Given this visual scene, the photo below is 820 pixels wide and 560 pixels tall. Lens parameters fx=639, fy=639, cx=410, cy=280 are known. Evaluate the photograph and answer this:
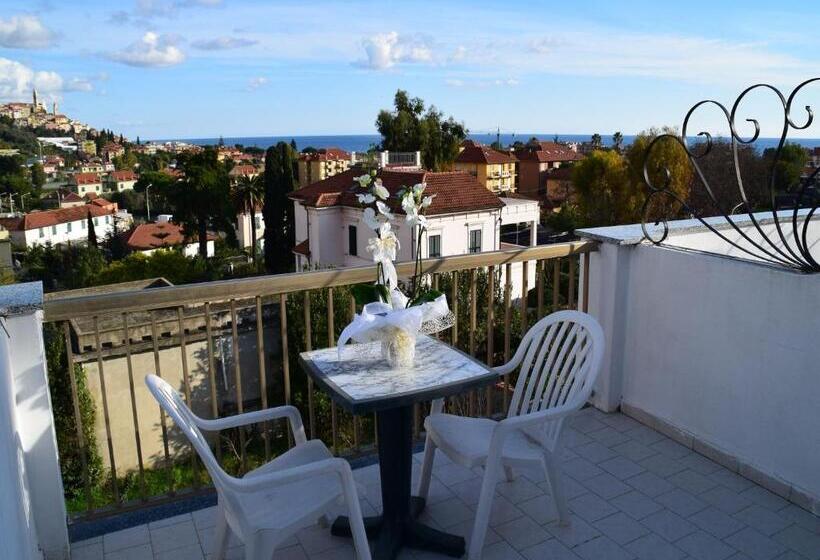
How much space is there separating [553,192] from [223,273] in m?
22.3

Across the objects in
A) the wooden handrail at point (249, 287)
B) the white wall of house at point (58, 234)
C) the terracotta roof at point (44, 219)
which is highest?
the wooden handrail at point (249, 287)

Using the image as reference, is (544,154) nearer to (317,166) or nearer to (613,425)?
(317,166)

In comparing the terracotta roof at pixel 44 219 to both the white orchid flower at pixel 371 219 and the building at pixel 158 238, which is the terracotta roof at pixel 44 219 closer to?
the building at pixel 158 238

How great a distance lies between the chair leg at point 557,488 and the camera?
8.18 ft

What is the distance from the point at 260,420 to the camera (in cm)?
247

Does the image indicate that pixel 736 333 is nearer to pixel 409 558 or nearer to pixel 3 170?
pixel 409 558

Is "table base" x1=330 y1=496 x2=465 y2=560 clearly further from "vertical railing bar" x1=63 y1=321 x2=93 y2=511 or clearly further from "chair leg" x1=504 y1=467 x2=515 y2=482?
"vertical railing bar" x1=63 y1=321 x2=93 y2=511

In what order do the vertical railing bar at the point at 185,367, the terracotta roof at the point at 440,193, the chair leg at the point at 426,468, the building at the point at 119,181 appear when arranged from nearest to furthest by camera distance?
the vertical railing bar at the point at 185,367
the chair leg at the point at 426,468
the terracotta roof at the point at 440,193
the building at the point at 119,181

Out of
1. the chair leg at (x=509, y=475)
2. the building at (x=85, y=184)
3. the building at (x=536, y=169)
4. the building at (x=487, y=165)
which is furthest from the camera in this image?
the building at (x=85, y=184)

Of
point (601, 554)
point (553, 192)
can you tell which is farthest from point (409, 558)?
point (553, 192)

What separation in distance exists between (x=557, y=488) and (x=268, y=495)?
1136 millimetres

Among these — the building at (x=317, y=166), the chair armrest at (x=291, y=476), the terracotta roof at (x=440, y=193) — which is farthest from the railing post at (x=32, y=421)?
the building at (x=317, y=166)

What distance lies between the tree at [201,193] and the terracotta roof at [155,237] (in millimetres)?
5619

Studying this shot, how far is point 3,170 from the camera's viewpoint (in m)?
59.0
